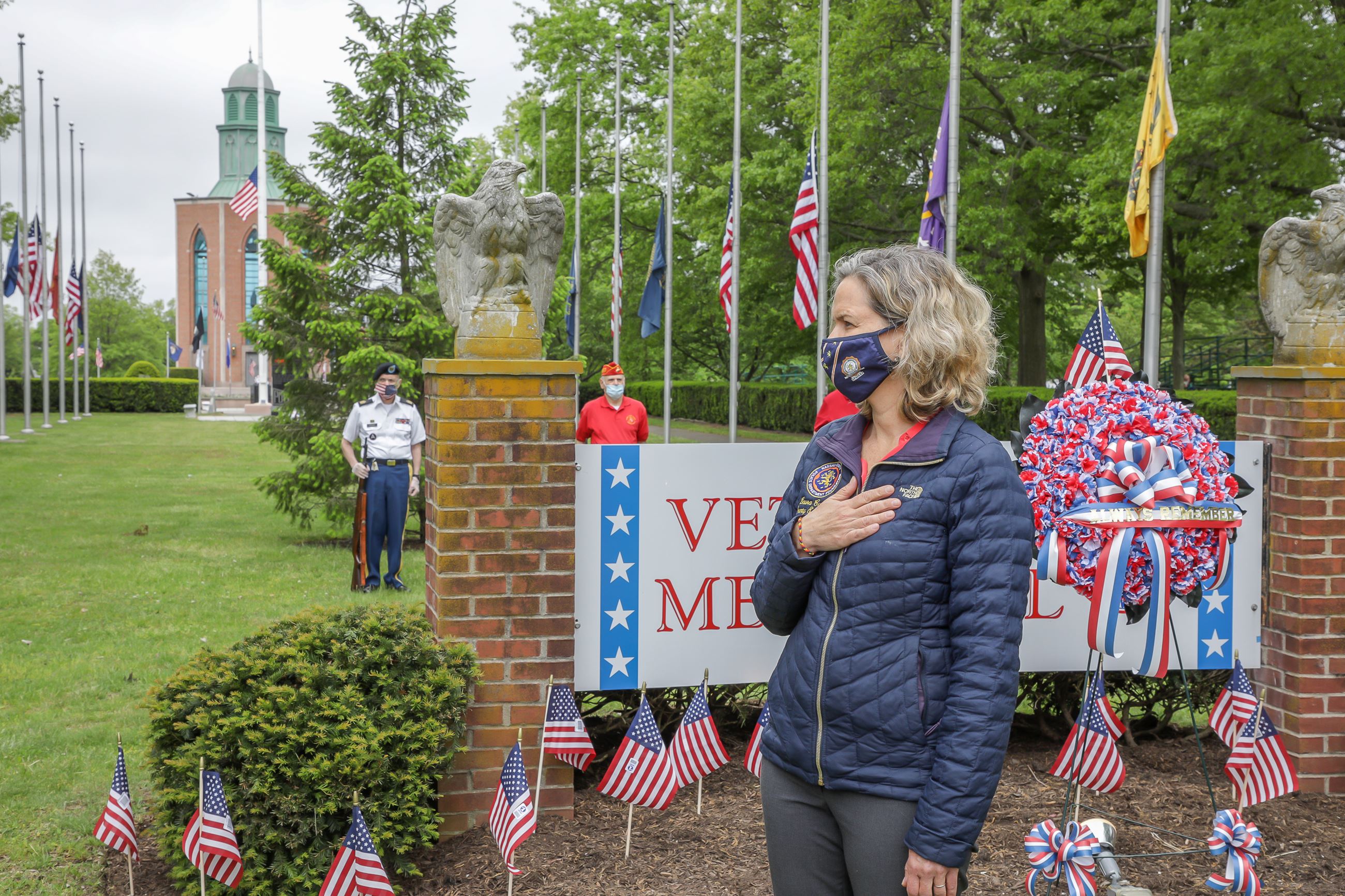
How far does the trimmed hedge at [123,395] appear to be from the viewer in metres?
44.6

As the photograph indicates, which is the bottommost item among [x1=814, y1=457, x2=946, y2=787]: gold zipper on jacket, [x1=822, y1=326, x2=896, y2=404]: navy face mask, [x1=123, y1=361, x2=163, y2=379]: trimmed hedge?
[x1=814, y1=457, x2=946, y2=787]: gold zipper on jacket

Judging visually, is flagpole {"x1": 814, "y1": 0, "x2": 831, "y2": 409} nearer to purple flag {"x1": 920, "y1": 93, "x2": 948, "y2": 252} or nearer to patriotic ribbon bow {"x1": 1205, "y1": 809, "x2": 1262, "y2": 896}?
purple flag {"x1": 920, "y1": 93, "x2": 948, "y2": 252}

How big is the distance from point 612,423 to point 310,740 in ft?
19.2

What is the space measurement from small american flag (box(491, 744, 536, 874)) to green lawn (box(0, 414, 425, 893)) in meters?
1.56

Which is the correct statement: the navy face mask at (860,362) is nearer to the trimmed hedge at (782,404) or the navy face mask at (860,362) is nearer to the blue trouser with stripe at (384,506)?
the blue trouser with stripe at (384,506)

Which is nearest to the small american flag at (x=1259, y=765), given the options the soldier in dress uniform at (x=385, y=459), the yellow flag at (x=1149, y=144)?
the soldier in dress uniform at (x=385, y=459)

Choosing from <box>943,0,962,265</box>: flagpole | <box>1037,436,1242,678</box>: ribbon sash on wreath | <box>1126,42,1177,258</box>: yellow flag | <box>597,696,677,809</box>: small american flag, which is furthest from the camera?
<box>943,0,962,265</box>: flagpole

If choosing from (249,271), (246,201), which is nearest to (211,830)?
(246,201)

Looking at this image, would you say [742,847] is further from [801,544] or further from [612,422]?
[612,422]

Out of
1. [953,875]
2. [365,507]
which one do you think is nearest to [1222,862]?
[953,875]

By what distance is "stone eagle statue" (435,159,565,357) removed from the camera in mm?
4301

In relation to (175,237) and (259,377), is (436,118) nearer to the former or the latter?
(259,377)

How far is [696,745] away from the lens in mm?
4367

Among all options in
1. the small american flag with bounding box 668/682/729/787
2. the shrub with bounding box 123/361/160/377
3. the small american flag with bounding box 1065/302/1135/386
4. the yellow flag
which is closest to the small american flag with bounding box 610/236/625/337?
the yellow flag
